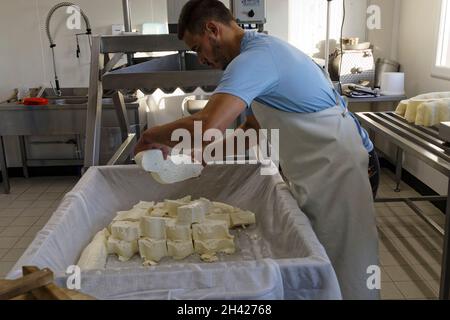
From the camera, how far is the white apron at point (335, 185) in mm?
1311

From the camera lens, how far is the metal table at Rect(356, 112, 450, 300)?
1.76 metres

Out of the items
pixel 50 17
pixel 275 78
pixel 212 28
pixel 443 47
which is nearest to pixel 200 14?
pixel 212 28

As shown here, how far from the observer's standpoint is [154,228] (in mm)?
1469

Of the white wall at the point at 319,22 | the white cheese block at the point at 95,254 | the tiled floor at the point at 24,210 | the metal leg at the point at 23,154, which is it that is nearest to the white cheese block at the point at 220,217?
the white cheese block at the point at 95,254

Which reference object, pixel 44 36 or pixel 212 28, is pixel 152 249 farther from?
pixel 44 36

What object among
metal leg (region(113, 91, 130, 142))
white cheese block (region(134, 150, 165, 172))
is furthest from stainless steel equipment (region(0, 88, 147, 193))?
white cheese block (region(134, 150, 165, 172))

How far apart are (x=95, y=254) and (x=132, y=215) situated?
0.79 ft

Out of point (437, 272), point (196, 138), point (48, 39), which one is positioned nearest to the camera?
point (196, 138)

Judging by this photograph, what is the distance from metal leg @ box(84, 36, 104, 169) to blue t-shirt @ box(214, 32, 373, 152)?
33.1 inches

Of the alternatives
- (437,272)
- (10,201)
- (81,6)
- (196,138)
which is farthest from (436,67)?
(10,201)

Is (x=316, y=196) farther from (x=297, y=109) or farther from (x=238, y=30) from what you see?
(x=238, y=30)

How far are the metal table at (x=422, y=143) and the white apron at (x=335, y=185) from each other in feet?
1.73
